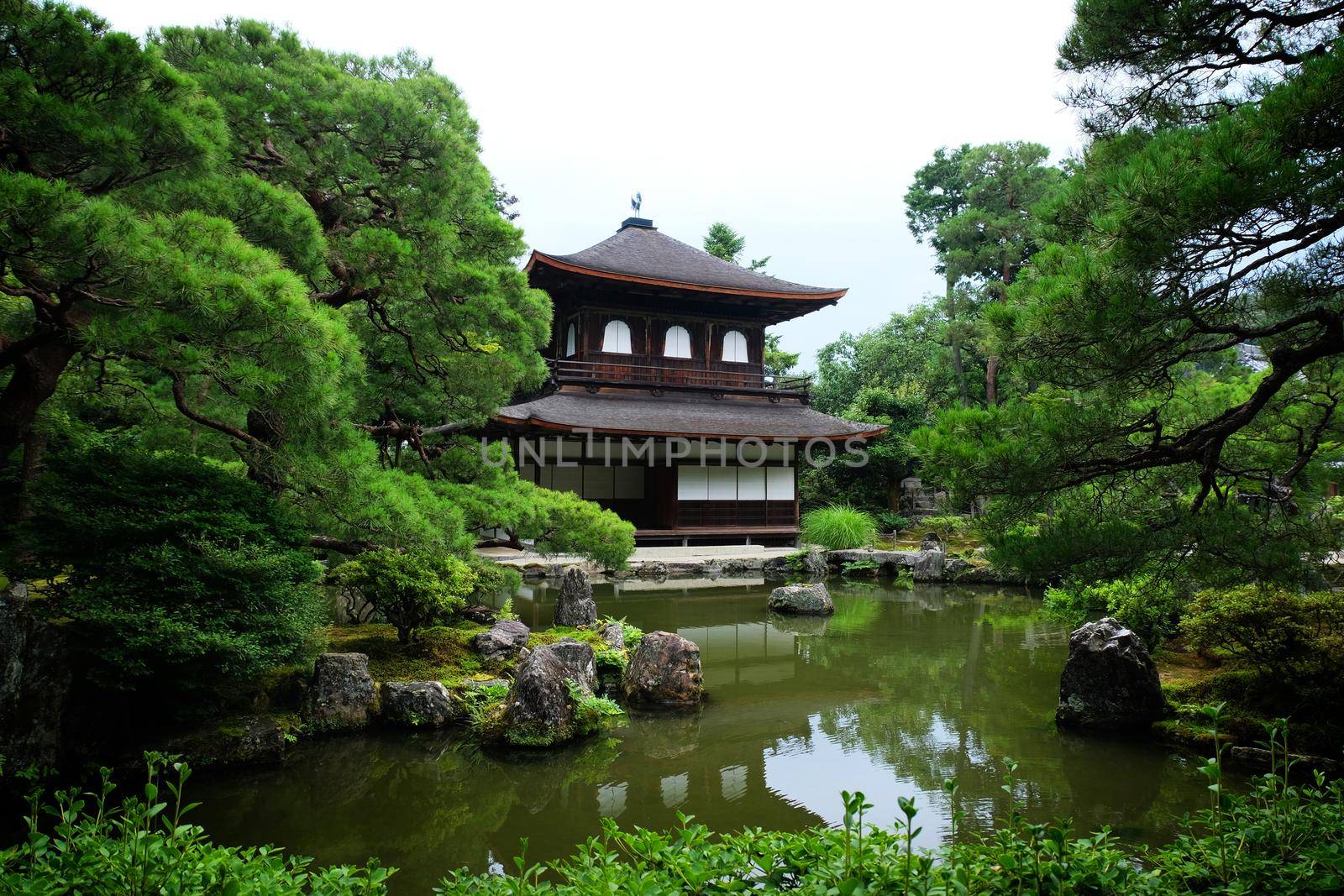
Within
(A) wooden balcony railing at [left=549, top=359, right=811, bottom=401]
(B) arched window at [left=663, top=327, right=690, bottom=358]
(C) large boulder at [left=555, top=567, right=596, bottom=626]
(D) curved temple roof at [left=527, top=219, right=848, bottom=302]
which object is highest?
(D) curved temple roof at [left=527, top=219, right=848, bottom=302]

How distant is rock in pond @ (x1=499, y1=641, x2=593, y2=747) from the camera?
17.8ft

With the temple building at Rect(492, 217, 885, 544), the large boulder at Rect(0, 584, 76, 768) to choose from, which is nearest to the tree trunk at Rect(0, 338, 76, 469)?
the large boulder at Rect(0, 584, 76, 768)

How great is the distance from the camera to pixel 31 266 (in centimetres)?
411

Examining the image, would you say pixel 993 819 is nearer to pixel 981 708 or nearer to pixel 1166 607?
pixel 981 708

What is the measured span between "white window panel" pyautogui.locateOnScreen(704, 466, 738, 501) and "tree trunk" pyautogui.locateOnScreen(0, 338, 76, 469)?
1368 centimetres

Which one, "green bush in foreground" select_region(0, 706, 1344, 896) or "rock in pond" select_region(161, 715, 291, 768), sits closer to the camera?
"green bush in foreground" select_region(0, 706, 1344, 896)

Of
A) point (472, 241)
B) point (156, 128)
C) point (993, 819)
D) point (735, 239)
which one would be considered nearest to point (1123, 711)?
point (993, 819)

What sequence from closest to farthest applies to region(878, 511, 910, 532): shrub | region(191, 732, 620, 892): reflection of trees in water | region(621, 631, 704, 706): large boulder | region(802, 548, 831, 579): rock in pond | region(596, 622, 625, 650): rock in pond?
1. region(191, 732, 620, 892): reflection of trees in water
2. region(621, 631, 704, 706): large boulder
3. region(596, 622, 625, 650): rock in pond
4. region(802, 548, 831, 579): rock in pond
5. region(878, 511, 910, 532): shrub

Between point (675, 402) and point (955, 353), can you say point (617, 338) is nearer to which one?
point (675, 402)

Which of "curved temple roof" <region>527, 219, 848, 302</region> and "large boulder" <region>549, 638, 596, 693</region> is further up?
"curved temple roof" <region>527, 219, 848, 302</region>

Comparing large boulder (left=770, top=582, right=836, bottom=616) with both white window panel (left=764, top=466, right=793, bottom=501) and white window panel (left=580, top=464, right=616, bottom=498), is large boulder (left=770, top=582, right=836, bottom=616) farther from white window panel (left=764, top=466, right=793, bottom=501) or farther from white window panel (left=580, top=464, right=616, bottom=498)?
white window panel (left=580, top=464, right=616, bottom=498)

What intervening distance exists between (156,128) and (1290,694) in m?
7.71

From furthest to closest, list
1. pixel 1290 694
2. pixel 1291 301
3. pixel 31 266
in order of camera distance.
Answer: pixel 1290 694
pixel 31 266
pixel 1291 301

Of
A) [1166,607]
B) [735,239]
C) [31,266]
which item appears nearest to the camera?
[31,266]
